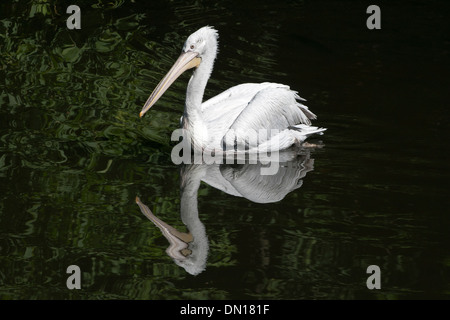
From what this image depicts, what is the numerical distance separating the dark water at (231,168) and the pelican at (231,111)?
276 millimetres

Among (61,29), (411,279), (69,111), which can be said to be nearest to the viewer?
(411,279)

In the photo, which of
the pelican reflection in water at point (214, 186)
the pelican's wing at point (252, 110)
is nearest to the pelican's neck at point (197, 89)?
the pelican's wing at point (252, 110)

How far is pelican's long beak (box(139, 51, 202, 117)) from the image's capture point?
6793 mm

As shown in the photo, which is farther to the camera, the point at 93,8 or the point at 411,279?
the point at 93,8

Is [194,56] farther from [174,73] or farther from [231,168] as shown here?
[231,168]

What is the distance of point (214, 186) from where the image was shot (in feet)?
21.0

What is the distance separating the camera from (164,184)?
6309mm

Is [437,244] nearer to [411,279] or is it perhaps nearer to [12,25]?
[411,279]

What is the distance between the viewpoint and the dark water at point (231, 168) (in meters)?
5.09

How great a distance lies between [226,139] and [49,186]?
1.49 meters

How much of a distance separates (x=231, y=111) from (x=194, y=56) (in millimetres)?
590

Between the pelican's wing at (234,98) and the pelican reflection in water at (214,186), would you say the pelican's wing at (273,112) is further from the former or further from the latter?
the pelican reflection in water at (214,186)

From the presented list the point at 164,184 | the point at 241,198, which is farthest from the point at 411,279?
the point at 164,184

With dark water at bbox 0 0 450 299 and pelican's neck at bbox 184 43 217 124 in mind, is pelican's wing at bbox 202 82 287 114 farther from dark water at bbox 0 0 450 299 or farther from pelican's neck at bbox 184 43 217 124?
dark water at bbox 0 0 450 299
